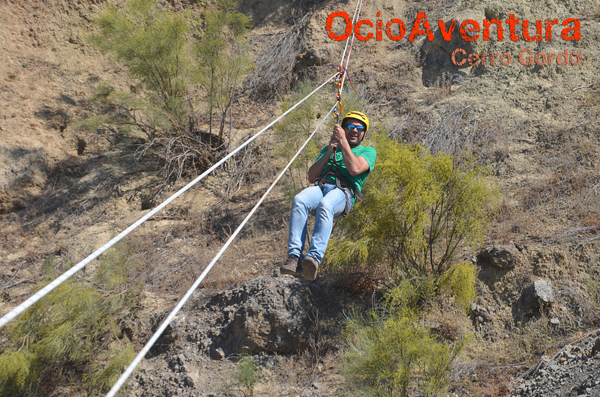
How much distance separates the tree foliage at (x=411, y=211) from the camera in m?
6.42

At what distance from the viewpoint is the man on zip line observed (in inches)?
175

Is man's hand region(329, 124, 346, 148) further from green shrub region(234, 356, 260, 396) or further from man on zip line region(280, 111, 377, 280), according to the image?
green shrub region(234, 356, 260, 396)

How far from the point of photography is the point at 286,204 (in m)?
9.94

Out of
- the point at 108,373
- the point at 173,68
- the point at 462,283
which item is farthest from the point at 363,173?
the point at 173,68

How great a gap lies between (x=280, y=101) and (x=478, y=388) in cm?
927

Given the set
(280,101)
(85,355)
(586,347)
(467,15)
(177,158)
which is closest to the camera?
(586,347)

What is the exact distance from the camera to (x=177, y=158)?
10758mm

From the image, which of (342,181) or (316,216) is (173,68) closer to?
(342,181)

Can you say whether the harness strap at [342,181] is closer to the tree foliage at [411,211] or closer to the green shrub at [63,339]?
the tree foliage at [411,211]

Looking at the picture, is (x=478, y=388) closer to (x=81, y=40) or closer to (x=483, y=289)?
(x=483, y=289)

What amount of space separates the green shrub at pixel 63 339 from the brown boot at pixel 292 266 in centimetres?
358

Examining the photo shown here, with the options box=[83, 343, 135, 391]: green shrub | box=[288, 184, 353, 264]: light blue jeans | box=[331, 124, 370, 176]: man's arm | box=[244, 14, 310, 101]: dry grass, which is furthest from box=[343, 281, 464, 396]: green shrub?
box=[244, 14, 310, 101]: dry grass

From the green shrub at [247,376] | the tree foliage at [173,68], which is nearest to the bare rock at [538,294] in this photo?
the green shrub at [247,376]

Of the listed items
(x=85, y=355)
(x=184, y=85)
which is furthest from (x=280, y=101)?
(x=85, y=355)
